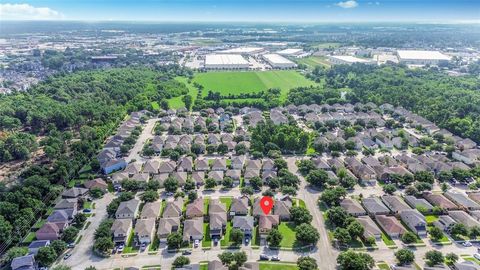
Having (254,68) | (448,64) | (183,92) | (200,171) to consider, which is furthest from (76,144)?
(448,64)

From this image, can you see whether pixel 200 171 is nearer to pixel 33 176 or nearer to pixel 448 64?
pixel 33 176

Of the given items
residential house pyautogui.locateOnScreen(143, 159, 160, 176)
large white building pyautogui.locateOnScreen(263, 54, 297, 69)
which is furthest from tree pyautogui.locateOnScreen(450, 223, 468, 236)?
large white building pyautogui.locateOnScreen(263, 54, 297, 69)

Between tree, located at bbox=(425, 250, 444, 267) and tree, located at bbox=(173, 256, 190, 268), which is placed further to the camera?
tree, located at bbox=(173, 256, 190, 268)

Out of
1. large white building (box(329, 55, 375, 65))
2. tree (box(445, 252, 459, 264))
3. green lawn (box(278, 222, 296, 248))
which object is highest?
large white building (box(329, 55, 375, 65))

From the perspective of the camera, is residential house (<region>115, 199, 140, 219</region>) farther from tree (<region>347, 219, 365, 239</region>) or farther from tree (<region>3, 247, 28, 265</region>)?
tree (<region>347, 219, 365, 239</region>)

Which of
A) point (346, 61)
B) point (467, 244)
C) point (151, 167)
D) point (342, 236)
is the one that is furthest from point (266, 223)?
point (346, 61)

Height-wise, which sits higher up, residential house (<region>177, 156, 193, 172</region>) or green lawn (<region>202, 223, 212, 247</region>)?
residential house (<region>177, 156, 193, 172</region>)

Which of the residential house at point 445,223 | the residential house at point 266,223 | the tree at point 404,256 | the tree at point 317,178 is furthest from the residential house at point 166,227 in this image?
the residential house at point 445,223
